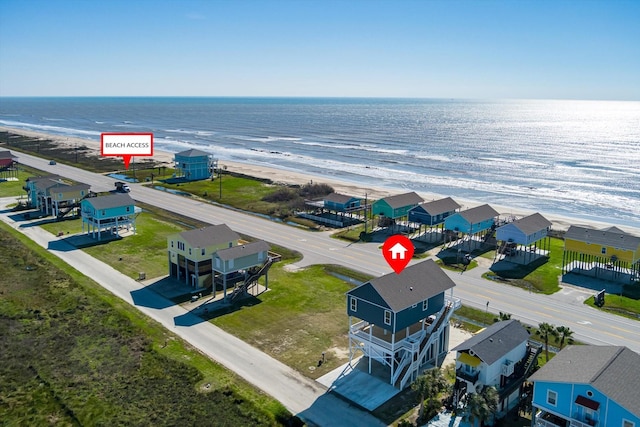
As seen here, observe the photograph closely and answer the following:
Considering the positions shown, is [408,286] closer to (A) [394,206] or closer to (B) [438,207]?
(B) [438,207]

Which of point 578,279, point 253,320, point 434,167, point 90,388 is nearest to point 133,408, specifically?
point 90,388

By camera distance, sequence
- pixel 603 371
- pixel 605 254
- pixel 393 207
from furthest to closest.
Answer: pixel 393 207 < pixel 605 254 < pixel 603 371

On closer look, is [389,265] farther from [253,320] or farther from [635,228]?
[635,228]

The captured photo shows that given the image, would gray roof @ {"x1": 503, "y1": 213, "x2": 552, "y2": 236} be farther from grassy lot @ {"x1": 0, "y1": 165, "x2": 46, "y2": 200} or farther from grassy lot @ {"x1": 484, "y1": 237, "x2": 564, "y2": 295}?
grassy lot @ {"x1": 0, "y1": 165, "x2": 46, "y2": 200}

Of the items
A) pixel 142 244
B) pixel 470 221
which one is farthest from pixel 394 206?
pixel 142 244

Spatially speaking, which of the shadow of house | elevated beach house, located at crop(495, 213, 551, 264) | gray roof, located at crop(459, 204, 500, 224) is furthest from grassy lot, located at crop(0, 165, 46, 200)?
elevated beach house, located at crop(495, 213, 551, 264)

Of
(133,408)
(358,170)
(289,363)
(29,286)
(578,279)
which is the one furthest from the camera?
(358,170)
